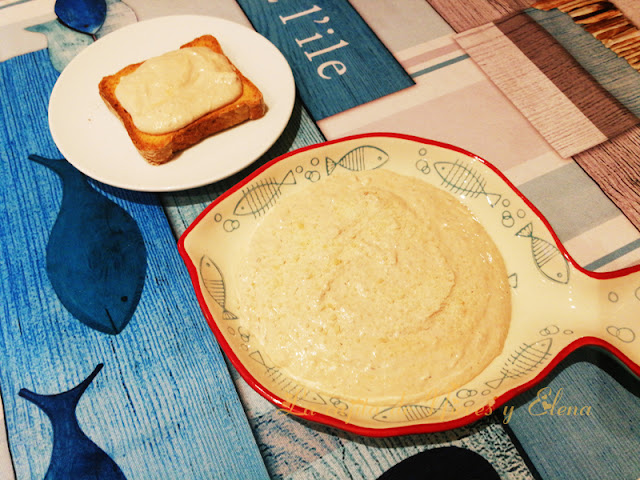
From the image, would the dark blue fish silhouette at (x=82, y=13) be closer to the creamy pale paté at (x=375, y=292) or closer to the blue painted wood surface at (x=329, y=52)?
the blue painted wood surface at (x=329, y=52)

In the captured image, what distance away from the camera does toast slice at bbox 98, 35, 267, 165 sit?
4.28ft

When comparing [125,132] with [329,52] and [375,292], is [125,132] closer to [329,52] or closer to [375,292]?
[329,52]

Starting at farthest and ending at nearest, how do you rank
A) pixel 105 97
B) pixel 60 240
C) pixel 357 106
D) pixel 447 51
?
pixel 447 51 < pixel 357 106 < pixel 105 97 < pixel 60 240

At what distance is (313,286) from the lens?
112cm

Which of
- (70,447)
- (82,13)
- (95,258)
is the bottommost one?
(70,447)

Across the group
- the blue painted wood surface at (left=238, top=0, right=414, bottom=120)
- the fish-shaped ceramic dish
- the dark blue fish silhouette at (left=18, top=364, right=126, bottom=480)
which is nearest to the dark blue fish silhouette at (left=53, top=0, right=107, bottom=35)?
the blue painted wood surface at (left=238, top=0, right=414, bottom=120)

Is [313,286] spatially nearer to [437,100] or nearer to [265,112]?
[265,112]

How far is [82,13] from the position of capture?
177 cm

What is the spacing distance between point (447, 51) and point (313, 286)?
1088 millimetres

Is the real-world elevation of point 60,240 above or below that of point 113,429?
above

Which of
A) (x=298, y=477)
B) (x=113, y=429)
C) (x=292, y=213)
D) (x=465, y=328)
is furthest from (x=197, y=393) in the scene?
(x=465, y=328)

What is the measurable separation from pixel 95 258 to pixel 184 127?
43 cm

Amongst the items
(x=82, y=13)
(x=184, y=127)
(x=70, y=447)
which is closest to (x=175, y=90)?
(x=184, y=127)

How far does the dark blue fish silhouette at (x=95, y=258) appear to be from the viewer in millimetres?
1203
